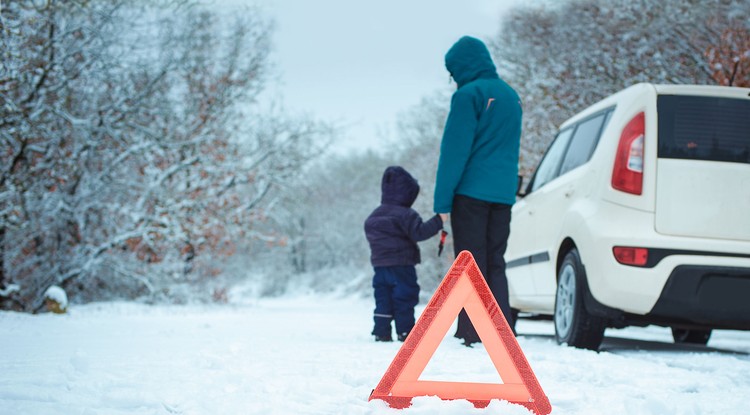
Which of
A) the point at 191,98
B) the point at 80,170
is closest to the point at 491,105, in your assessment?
the point at 80,170

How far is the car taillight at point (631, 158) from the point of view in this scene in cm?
454

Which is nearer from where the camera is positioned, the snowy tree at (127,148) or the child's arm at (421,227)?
the child's arm at (421,227)

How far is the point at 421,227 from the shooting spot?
5.50m

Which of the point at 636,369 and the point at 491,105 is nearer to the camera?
the point at 636,369

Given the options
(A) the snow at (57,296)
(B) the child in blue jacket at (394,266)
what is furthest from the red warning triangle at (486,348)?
(A) the snow at (57,296)

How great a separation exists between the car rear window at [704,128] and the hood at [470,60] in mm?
1213

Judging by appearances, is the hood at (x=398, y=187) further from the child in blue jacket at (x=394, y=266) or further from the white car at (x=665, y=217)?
the white car at (x=665, y=217)

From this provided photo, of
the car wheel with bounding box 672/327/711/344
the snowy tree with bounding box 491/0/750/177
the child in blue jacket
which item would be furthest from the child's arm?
the snowy tree with bounding box 491/0/750/177

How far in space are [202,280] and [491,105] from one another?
12.9 meters

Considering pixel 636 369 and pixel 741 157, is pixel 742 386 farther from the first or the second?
pixel 741 157

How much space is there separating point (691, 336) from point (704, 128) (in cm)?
339

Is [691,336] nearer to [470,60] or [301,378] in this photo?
[470,60]

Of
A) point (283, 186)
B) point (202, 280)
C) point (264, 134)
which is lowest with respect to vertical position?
point (202, 280)

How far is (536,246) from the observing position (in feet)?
19.5
